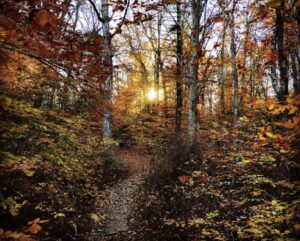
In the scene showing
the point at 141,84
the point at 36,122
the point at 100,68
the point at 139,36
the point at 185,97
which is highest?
the point at 139,36

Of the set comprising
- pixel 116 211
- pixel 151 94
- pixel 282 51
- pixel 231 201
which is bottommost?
pixel 116 211

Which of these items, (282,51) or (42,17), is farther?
(282,51)

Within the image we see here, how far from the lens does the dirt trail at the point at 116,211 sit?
638 cm

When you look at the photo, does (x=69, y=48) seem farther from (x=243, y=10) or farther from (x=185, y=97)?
(x=185, y=97)

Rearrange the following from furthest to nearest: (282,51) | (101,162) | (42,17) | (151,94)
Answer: (151,94) < (101,162) < (282,51) < (42,17)

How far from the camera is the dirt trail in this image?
6383 millimetres

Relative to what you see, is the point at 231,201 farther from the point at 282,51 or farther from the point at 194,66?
the point at 194,66

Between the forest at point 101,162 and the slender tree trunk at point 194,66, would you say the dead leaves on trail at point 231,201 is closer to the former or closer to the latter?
the forest at point 101,162

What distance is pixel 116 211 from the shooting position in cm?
798

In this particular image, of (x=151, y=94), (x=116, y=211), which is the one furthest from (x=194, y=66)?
(x=151, y=94)

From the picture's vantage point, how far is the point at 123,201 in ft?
28.9

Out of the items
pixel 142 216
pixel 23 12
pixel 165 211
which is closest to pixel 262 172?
pixel 165 211

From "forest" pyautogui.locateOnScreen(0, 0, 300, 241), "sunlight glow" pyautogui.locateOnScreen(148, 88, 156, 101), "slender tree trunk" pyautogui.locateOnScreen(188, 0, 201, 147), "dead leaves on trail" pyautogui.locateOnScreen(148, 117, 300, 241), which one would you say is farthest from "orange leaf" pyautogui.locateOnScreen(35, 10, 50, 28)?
"sunlight glow" pyautogui.locateOnScreen(148, 88, 156, 101)

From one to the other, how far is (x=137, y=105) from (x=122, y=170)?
17.4 m
